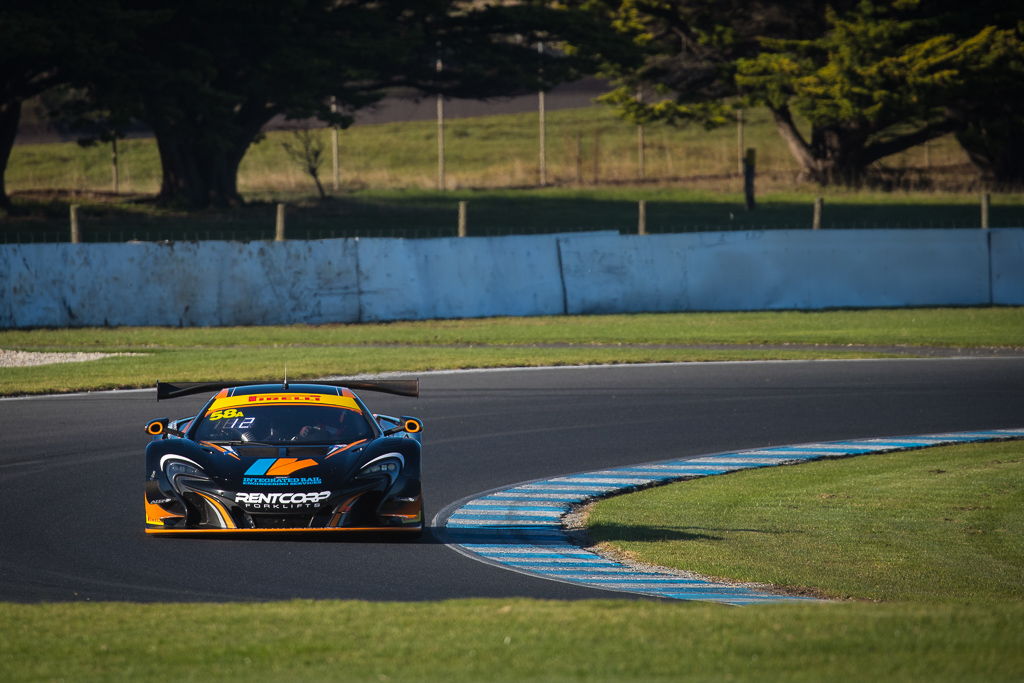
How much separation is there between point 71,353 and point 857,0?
3595cm

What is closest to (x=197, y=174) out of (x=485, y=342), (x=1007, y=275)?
(x=485, y=342)

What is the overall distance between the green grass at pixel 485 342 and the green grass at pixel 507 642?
1159cm

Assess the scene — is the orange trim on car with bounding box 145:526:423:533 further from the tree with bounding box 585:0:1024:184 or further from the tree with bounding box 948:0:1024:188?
the tree with bounding box 948:0:1024:188

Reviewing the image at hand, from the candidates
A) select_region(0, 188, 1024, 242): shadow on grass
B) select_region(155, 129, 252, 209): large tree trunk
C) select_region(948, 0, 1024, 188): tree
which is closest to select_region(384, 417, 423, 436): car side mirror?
select_region(0, 188, 1024, 242): shadow on grass

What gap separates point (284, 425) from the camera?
432 inches

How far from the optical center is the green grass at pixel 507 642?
6.37 meters

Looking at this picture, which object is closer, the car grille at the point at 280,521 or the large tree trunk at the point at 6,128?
the car grille at the point at 280,521

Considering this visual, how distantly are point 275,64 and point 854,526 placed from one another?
30.2m

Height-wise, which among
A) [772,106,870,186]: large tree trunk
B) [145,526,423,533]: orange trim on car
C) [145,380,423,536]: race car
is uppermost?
[772,106,870,186]: large tree trunk

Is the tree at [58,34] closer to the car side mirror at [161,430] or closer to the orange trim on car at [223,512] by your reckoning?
the car side mirror at [161,430]

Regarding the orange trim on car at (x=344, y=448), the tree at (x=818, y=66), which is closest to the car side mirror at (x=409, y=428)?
the orange trim on car at (x=344, y=448)

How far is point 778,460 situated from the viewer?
1420 centimetres

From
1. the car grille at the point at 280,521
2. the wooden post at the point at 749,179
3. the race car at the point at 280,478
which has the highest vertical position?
the wooden post at the point at 749,179

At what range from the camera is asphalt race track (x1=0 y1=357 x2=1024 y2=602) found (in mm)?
9000
